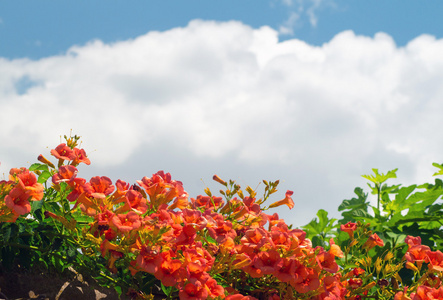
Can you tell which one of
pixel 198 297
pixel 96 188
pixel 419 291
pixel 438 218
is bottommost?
pixel 198 297

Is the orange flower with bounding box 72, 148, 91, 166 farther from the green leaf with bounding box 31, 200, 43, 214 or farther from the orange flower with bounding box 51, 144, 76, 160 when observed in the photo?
the green leaf with bounding box 31, 200, 43, 214

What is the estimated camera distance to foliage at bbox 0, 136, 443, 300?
2.64 m

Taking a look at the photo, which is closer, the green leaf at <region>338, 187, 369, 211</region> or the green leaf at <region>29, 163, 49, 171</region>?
the green leaf at <region>29, 163, 49, 171</region>

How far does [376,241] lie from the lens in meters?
3.49

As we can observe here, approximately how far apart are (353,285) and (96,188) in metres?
1.92

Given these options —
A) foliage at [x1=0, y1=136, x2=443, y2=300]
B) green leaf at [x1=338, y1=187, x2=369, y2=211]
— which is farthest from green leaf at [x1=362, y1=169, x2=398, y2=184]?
foliage at [x1=0, y1=136, x2=443, y2=300]

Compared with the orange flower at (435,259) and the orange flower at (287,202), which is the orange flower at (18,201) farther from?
the orange flower at (435,259)

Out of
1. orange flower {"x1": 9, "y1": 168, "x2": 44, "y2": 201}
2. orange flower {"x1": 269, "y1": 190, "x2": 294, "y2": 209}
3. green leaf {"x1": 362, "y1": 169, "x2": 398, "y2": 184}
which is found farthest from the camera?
green leaf {"x1": 362, "y1": 169, "x2": 398, "y2": 184}

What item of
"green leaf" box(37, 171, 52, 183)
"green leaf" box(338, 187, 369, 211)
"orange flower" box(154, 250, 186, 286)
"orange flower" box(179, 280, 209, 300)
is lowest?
"orange flower" box(179, 280, 209, 300)

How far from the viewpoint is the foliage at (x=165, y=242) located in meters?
2.64

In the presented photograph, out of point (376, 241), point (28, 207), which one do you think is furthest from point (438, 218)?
point (28, 207)

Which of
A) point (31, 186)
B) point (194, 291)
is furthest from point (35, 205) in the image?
point (194, 291)

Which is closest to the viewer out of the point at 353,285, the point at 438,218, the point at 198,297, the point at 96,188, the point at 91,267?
the point at 198,297

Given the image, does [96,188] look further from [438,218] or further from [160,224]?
[438,218]
